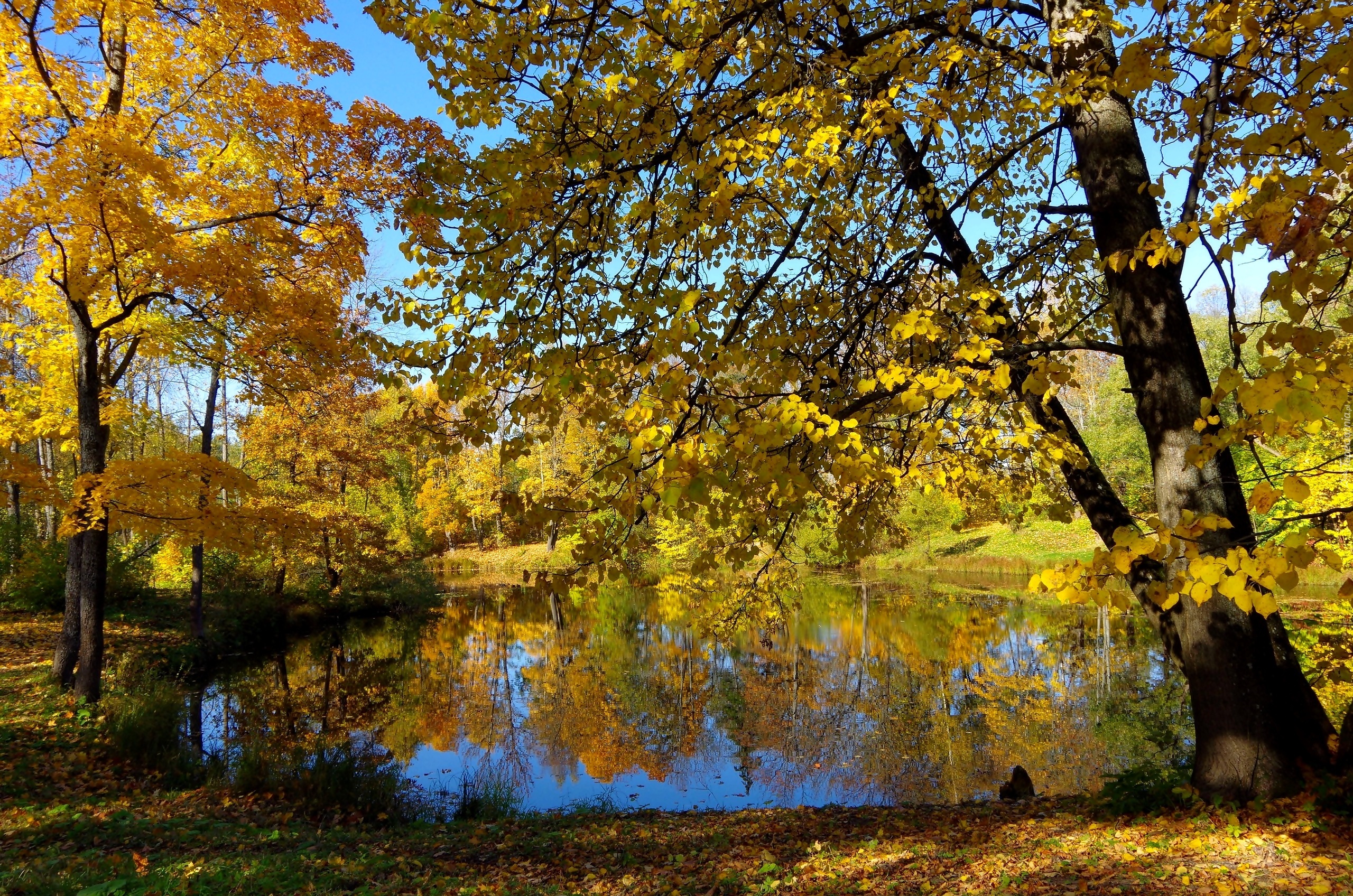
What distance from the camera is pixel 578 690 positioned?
543 inches

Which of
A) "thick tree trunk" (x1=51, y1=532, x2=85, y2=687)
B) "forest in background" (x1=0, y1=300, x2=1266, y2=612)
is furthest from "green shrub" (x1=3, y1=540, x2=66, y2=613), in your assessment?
"thick tree trunk" (x1=51, y1=532, x2=85, y2=687)

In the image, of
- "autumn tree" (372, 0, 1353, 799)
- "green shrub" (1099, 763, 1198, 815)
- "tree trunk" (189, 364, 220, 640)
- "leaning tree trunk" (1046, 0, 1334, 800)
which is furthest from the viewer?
"tree trunk" (189, 364, 220, 640)

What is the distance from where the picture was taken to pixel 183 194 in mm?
7277

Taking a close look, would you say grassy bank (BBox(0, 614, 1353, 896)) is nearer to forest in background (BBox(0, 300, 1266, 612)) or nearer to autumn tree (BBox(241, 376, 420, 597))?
forest in background (BBox(0, 300, 1266, 612))

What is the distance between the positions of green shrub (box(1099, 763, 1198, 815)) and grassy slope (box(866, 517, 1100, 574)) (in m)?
25.0

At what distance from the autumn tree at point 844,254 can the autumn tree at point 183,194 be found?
5.11 metres

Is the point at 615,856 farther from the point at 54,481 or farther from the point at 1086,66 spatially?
the point at 54,481

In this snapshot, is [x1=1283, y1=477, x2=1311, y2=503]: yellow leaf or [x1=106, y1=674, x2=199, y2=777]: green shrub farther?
[x1=106, y1=674, x2=199, y2=777]: green shrub

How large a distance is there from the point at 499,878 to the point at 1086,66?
641 centimetres

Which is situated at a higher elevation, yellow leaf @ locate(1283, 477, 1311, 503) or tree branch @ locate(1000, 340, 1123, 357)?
tree branch @ locate(1000, 340, 1123, 357)

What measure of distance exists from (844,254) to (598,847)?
17.2ft

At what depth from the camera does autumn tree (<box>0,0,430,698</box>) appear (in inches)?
278

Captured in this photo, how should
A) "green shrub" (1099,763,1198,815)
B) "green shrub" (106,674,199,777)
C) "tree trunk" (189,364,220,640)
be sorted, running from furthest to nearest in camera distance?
"tree trunk" (189,364,220,640) → "green shrub" (106,674,199,777) → "green shrub" (1099,763,1198,815)

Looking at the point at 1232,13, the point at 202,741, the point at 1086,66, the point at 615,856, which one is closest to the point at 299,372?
the point at 202,741
